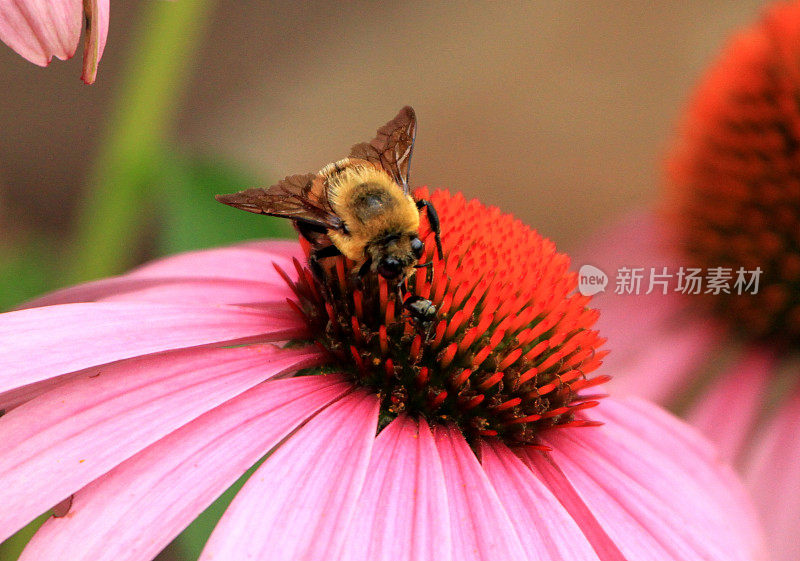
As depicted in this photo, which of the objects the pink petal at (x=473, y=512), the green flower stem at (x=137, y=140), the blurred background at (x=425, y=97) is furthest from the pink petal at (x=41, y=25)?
the blurred background at (x=425, y=97)

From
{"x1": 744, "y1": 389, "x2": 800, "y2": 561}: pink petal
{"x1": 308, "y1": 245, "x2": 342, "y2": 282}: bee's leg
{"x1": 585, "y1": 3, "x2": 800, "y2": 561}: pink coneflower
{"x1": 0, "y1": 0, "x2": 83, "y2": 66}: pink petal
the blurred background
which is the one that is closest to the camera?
{"x1": 0, "y1": 0, "x2": 83, "y2": 66}: pink petal

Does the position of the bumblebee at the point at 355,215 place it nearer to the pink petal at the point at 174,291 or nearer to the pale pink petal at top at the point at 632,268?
the pink petal at the point at 174,291

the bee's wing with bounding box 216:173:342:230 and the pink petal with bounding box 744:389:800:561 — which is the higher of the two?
the bee's wing with bounding box 216:173:342:230

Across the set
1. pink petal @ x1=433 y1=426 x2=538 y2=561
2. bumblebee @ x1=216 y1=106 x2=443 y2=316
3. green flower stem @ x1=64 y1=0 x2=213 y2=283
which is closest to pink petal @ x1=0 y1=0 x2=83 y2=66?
bumblebee @ x1=216 y1=106 x2=443 y2=316

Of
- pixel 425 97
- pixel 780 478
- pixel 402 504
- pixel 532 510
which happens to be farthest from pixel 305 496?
pixel 425 97

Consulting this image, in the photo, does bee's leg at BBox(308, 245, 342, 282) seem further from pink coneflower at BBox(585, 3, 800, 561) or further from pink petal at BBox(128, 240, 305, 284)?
pink coneflower at BBox(585, 3, 800, 561)

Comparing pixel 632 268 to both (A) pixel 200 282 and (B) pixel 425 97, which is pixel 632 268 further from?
(B) pixel 425 97
